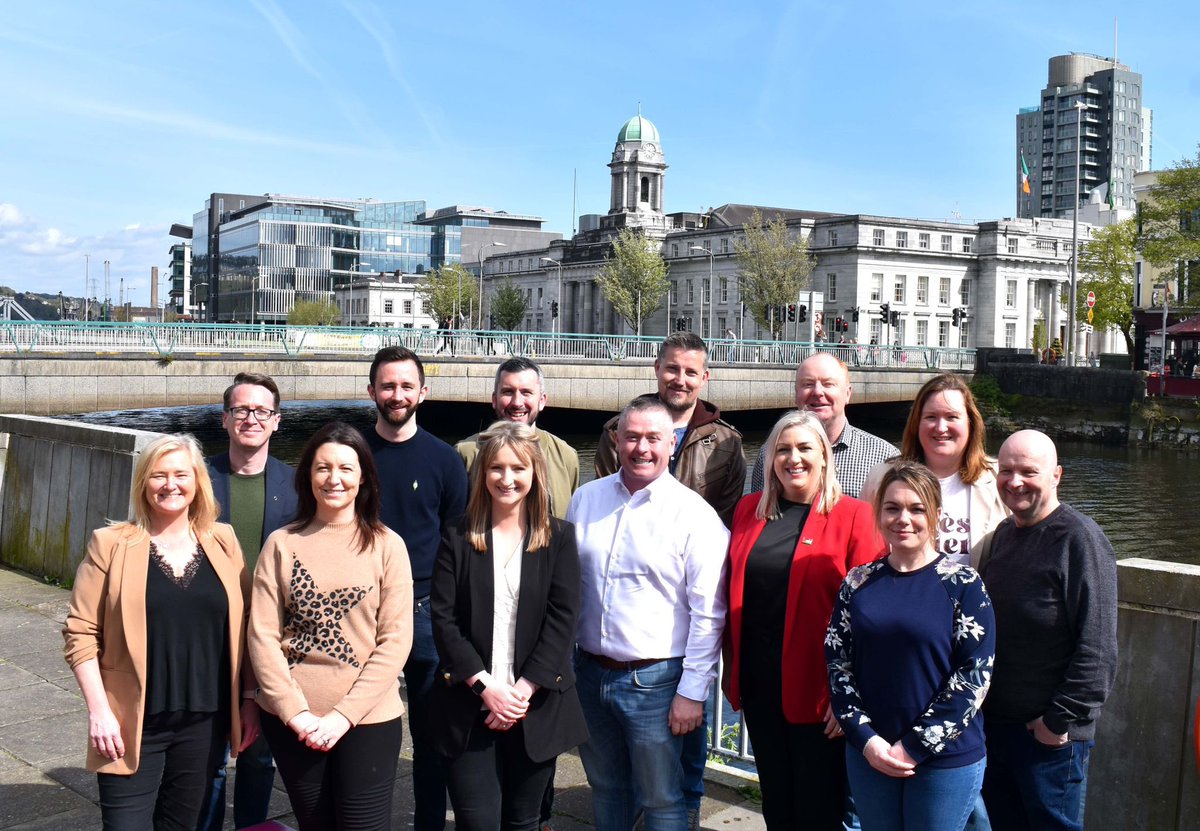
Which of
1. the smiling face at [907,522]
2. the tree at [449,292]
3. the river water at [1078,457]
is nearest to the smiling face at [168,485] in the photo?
the smiling face at [907,522]

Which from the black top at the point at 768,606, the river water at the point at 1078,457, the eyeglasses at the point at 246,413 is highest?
the eyeglasses at the point at 246,413

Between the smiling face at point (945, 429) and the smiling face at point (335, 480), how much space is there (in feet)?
6.94

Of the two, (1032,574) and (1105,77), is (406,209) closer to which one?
(1105,77)

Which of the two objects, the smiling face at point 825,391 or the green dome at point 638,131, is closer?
the smiling face at point 825,391

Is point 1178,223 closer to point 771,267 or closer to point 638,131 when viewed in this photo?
point 771,267

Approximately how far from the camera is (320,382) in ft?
107

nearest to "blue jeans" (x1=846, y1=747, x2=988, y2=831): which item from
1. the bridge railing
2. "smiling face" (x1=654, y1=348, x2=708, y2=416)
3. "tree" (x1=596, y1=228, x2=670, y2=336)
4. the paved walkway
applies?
the paved walkway

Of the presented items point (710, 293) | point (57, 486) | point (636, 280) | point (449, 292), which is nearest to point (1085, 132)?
point (710, 293)

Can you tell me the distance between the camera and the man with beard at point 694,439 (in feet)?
16.8

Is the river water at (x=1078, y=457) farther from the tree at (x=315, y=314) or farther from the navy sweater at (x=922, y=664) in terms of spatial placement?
the tree at (x=315, y=314)

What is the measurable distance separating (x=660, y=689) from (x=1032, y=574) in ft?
4.30

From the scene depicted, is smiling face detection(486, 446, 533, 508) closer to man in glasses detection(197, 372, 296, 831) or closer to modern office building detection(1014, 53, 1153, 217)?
man in glasses detection(197, 372, 296, 831)

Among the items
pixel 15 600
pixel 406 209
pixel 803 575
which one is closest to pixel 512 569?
pixel 803 575

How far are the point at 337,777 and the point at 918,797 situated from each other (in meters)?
1.86
